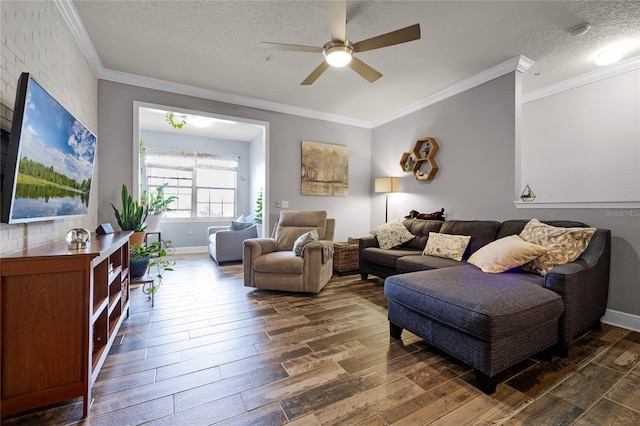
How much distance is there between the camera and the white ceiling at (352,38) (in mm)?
2242

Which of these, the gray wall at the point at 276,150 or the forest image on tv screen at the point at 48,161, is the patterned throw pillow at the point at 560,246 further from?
the forest image on tv screen at the point at 48,161

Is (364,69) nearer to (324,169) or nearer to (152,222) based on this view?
(324,169)

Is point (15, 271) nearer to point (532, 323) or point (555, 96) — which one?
point (532, 323)

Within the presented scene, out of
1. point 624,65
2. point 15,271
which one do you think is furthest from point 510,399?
point 624,65

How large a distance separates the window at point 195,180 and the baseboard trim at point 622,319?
639 centimetres

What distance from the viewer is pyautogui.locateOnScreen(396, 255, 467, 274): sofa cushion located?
9.12 ft

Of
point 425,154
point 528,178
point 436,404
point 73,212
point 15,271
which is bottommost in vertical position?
point 436,404

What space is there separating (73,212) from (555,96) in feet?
17.8

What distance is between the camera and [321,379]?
5.32 feet

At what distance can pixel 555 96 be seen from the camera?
3.57 meters

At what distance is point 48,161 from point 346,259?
3279mm

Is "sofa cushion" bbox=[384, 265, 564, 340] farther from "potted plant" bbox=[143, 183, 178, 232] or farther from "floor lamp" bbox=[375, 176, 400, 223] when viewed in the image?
"potted plant" bbox=[143, 183, 178, 232]

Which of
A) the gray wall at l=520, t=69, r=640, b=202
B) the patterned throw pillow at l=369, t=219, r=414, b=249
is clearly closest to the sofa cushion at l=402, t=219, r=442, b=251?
the patterned throw pillow at l=369, t=219, r=414, b=249

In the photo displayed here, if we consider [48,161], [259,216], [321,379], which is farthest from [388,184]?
[48,161]
